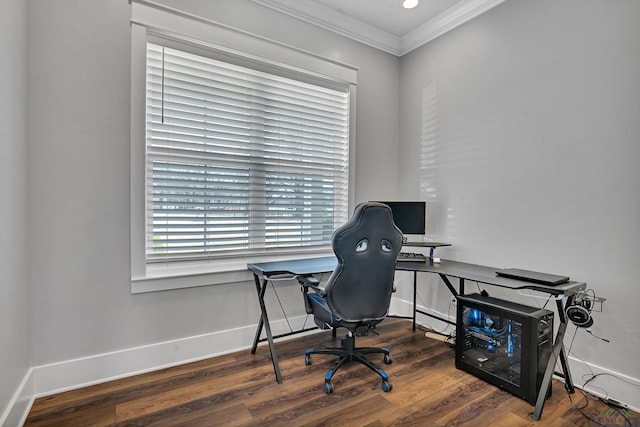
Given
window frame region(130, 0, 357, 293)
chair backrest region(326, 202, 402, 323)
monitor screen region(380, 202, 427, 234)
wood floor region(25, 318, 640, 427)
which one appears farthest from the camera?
monitor screen region(380, 202, 427, 234)

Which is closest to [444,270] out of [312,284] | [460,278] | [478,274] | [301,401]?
[460,278]

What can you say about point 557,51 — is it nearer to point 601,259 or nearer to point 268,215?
point 601,259

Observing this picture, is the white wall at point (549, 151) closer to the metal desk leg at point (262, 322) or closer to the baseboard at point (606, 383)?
the baseboard at point (606, 383)

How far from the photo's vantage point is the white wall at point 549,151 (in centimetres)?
203

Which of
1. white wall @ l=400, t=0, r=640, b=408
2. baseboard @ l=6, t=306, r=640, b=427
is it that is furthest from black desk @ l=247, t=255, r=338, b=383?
white wall @ l=400, t=0, r=640, b=408

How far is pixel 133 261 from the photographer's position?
2.29m

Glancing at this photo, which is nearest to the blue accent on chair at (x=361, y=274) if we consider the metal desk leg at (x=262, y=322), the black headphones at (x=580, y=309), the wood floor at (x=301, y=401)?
the wood floor at (x=301, y=401)

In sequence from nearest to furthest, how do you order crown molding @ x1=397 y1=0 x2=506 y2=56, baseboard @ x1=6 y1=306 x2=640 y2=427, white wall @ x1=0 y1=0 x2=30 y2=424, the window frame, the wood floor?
white wall @ x1=0 y1=0 x2=30 y2=424, the wood floor, baseboard @ x1=6 y1=306 x2=640 y2=427, the window frame, crown molding @ x1=397 y1=0 x2=506 y2=56

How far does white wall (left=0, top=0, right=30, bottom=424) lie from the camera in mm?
1596

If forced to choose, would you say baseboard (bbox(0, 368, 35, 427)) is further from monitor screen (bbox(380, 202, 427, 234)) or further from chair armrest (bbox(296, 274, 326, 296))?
monitor screen (bbox(380, 202, 427, 234))

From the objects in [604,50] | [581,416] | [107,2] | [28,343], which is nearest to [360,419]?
[581,416]

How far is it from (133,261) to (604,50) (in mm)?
3415

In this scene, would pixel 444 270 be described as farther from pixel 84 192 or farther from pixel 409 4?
pixel 84 192

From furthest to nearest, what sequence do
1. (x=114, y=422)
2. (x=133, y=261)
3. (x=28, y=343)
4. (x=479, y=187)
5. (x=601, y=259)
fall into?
(x=479, y=187), (x=133, y=261), (x=601, y=259), (x=28, y=343), (x=114, y=422)
